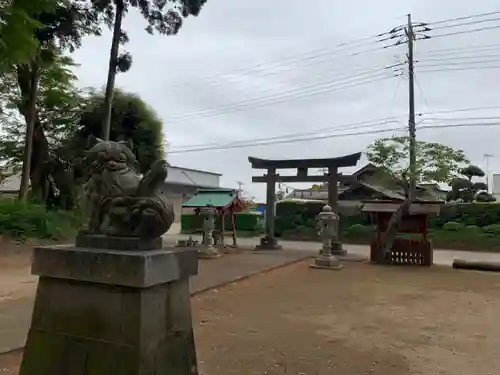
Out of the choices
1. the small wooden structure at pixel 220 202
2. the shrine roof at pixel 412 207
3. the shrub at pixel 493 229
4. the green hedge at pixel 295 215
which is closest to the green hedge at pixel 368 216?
the green hedge at pixel 295 215

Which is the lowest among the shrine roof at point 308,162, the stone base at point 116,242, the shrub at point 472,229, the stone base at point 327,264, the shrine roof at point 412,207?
the stone base at point 327,264

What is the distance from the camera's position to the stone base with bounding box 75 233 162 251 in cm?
252

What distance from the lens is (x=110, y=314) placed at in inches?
94.0

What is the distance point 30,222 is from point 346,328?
388 inches

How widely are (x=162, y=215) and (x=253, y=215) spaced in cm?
2312

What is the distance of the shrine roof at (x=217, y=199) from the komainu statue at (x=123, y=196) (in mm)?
11358

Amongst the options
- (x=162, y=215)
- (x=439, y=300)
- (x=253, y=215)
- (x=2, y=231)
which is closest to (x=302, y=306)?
(x=439, y=300)

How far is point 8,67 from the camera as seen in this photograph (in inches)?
394

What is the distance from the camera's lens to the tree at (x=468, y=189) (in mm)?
21641

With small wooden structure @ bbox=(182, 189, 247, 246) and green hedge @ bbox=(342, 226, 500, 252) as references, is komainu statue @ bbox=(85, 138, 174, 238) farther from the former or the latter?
green hedge @ bbox=(342, 226, 500, 252)

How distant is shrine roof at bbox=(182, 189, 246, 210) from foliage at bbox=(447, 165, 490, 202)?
39.4ft

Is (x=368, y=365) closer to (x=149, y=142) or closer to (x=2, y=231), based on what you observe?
(x=2, y=231)

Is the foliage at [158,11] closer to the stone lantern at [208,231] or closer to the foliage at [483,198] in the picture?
the stone lantern at [208,231]

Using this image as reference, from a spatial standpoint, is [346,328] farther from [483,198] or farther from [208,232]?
[483,198]
